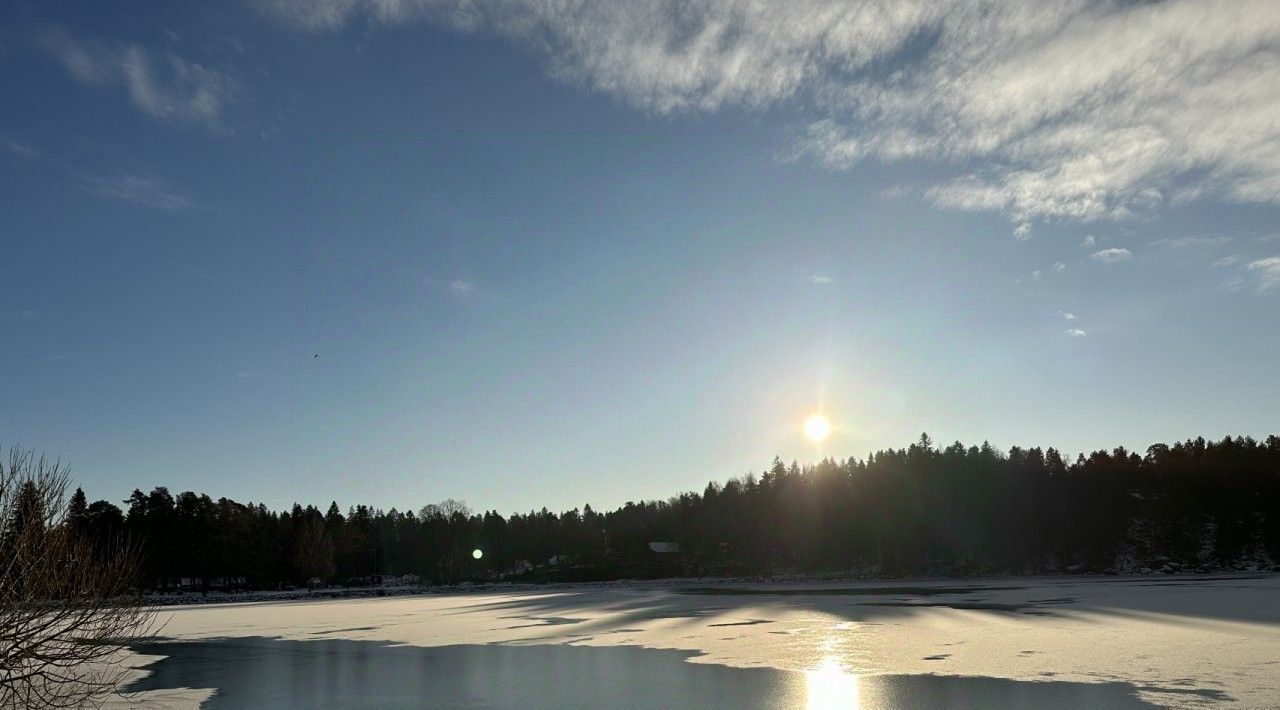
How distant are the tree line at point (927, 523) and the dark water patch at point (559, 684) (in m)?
92.4

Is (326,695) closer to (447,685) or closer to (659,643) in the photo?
(447,685)

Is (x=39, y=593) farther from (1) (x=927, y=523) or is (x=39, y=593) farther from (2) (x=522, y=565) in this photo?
(2) (x=522, y=565)

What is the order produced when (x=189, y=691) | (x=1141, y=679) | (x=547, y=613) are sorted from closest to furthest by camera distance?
(x=1141, y=679)
(x=189, y=691)
(x=547, y=613)

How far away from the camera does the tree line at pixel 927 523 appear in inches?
4400

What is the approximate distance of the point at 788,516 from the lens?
13088 centimetres

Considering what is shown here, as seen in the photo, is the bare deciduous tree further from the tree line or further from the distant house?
the distant house

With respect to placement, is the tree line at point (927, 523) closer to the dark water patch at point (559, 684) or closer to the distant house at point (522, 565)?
the distant house at point (522, 565)

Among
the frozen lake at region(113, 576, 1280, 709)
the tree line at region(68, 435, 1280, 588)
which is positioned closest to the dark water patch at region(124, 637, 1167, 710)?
the frozen lake at region(113, 576, 1280, 709)

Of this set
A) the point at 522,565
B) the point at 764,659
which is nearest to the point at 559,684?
the point at 764,659

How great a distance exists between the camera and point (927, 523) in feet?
386

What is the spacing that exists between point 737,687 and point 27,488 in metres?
17.5

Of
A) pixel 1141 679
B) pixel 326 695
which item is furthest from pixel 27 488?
pixel 1141 679

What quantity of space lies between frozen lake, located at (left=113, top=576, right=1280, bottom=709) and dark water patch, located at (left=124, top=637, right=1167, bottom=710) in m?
0.10

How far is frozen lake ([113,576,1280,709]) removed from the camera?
68.2 ft
